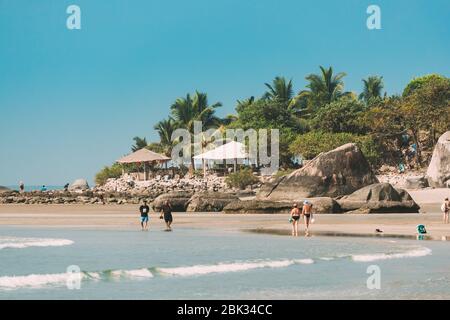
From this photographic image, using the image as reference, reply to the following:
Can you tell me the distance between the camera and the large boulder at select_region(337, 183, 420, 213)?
3938 cm

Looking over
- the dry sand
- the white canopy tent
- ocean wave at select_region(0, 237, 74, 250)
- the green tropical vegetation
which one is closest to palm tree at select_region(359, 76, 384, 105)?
the green tropical vegetation

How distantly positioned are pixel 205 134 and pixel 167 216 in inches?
1977

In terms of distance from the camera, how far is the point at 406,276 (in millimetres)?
18016

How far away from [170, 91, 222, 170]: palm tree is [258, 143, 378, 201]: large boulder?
1657 inches

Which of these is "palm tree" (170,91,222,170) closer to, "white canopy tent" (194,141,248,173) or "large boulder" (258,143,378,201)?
"white canopy tent" (194,141,248,173)

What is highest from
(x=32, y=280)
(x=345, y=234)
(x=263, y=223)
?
(x=263, y=223)

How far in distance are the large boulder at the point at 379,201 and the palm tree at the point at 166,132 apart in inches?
1793

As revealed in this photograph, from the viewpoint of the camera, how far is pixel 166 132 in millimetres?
86000

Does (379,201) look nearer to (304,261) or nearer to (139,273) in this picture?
(304,261)

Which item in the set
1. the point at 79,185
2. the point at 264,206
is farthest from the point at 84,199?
the point at 79,185

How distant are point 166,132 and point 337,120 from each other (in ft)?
75.5

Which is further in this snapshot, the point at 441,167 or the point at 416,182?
the point at 416,182

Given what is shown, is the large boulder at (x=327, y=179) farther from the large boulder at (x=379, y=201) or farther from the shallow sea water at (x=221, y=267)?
the shallow sea water at (x=221, y=267)
